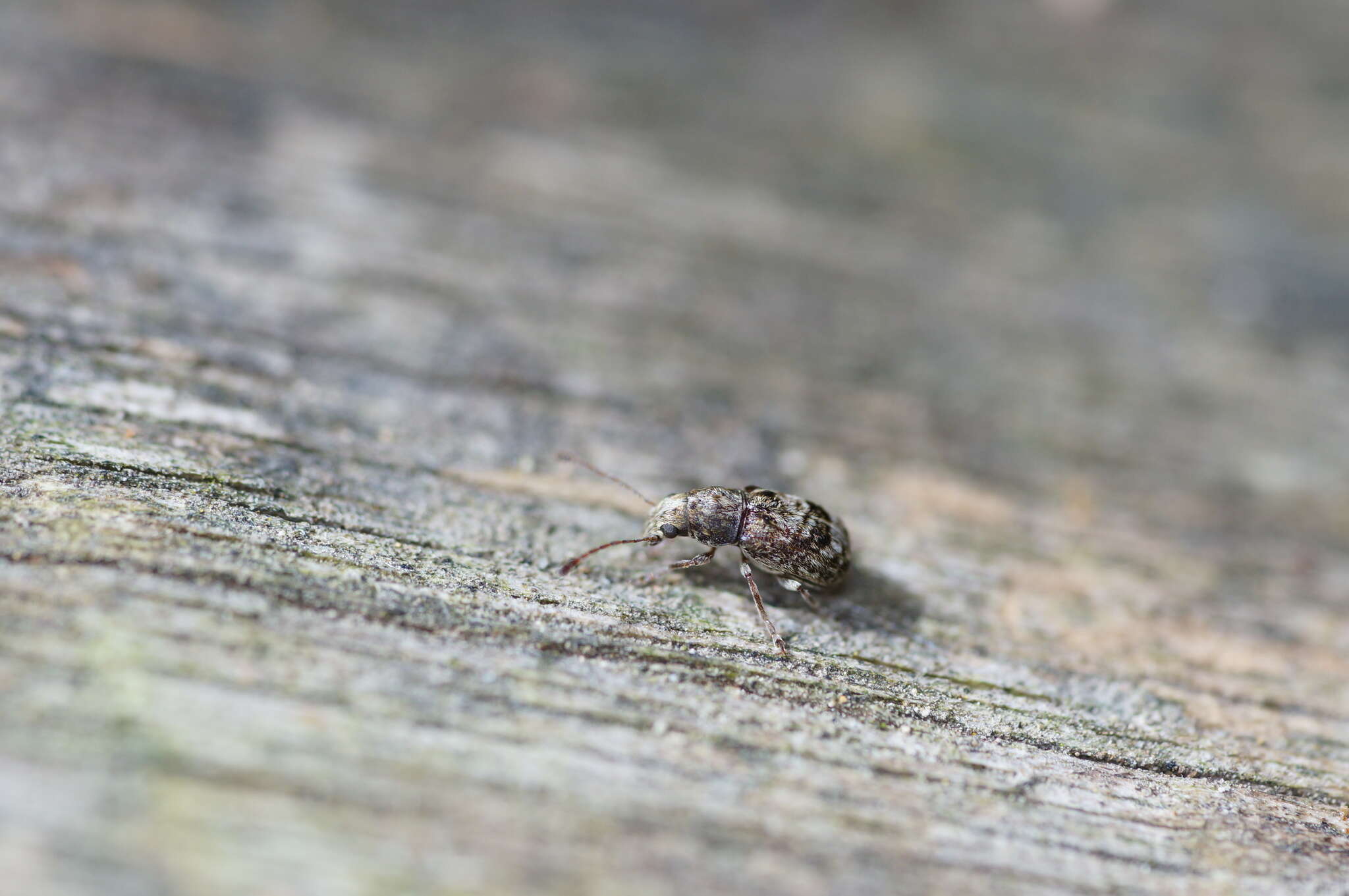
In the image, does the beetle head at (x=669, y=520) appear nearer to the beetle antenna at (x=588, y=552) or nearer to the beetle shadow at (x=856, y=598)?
the beetle antenna at (x=588, y=552)

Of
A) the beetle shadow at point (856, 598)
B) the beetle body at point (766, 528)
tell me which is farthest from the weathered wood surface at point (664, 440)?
the beetle body at point (766, 528)

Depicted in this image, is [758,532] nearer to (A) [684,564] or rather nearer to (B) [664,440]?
(A) [684,564]

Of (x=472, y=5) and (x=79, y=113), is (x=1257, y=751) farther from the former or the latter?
(x=472, y=5)

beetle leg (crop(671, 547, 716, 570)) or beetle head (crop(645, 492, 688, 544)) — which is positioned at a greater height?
beetle head (crop(645, 492, 688, 544))

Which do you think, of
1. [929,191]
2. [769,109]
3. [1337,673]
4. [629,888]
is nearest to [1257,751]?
[1337,673]

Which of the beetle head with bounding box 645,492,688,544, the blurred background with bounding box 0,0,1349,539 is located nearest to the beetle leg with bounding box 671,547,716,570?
the beetle head with bounding box 645,492,688,544

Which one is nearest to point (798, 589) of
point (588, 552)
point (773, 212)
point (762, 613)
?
point (762, 613)

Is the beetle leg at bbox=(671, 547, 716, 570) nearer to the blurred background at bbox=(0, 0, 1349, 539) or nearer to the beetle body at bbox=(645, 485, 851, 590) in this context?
the beetle body at bbox=(645, 485, 851, 590)
